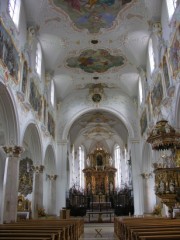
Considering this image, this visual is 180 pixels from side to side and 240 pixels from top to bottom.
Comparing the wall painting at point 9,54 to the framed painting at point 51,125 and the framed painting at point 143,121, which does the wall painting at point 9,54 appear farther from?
the framed painting at point 143,121

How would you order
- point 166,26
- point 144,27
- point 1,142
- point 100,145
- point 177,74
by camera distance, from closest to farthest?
point 177,74 < point 166,26 < point 144,27 < point 1,142 < point 100,145

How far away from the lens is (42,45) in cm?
1753

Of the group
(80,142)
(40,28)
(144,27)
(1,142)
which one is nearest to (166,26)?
(144,27)

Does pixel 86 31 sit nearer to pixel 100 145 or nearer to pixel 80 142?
pixel 80 142

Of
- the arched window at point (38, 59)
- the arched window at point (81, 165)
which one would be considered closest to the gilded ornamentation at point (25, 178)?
the arched window at point (38, 59)

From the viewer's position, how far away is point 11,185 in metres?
11.7

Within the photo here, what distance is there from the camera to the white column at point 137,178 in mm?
20778

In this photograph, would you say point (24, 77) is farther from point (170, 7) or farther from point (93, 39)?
point (170, 7)

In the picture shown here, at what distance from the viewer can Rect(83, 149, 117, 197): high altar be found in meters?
37.3

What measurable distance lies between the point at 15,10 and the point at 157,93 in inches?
344

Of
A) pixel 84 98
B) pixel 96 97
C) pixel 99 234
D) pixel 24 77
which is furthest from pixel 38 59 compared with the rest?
pixel 99 234

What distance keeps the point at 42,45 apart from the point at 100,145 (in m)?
24.6

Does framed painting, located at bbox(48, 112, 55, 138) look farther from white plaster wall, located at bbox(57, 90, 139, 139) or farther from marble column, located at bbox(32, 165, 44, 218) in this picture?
marble column, located at bbox(32, 165, 44, 218)

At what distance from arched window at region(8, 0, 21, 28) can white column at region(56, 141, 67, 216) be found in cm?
1213
